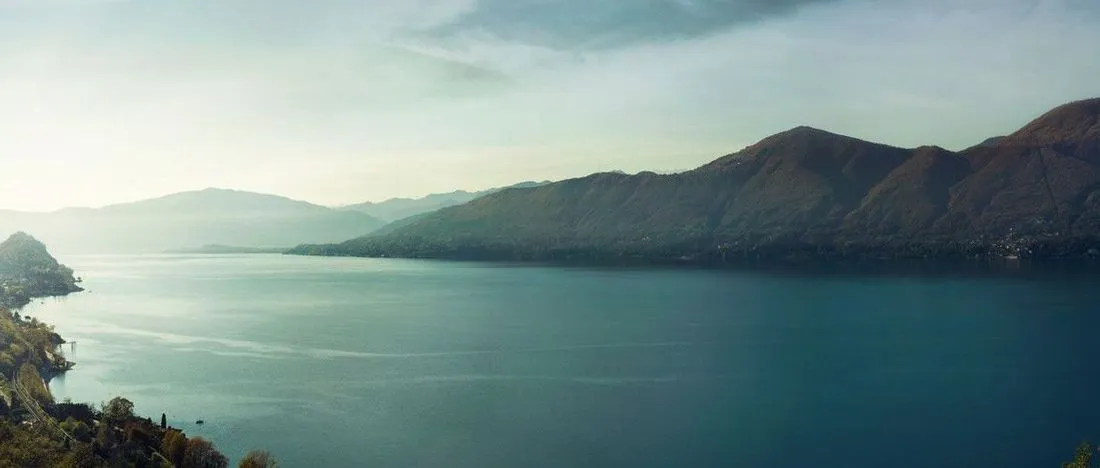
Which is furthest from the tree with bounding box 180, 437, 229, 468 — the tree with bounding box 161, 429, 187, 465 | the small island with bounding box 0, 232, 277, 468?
the tree with bounding box 161, 429, 187, 465

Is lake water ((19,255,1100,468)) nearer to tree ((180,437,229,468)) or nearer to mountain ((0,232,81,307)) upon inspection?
tree ((180,437,229,468))

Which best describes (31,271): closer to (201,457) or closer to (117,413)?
(117,413)

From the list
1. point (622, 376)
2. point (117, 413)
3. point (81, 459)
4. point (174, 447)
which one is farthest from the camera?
point (622, 376)

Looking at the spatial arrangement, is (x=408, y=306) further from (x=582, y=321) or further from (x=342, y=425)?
(x=342, y=425)

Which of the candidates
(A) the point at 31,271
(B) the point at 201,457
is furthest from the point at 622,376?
(A) the point at 31,271

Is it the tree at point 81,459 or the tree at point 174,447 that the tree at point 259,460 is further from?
the tree at point 81,459
